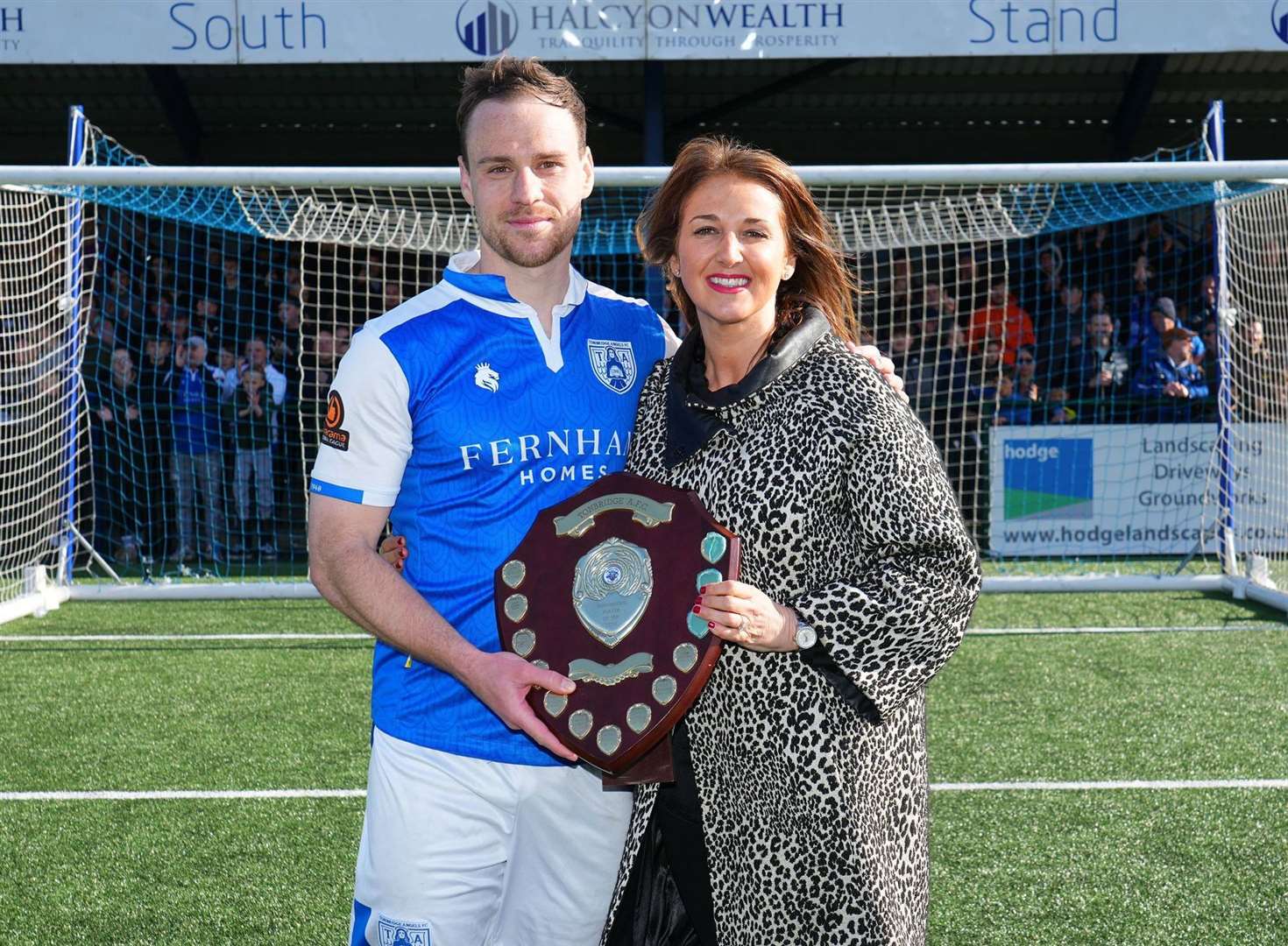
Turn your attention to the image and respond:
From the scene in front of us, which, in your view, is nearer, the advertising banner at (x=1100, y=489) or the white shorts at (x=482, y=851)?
the white shorts at (x=482, y=851)

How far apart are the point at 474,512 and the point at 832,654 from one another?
619mm

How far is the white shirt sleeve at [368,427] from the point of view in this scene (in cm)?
206

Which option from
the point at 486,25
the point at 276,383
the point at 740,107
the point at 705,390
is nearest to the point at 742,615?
the point at 705,390

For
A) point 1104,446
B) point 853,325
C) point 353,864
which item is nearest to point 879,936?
point 853,325

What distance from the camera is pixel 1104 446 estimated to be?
891 cm

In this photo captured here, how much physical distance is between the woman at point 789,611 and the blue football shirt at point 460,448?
138 millimetres

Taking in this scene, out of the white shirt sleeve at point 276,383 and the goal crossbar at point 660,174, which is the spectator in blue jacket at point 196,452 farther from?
the goal crossbar at point 660,174

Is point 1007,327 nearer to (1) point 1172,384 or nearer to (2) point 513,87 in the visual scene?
(1) point 1172,384

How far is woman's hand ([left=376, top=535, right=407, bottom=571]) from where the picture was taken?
7.16 feet

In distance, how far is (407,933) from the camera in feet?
6.76

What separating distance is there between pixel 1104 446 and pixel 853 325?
724 centimetres

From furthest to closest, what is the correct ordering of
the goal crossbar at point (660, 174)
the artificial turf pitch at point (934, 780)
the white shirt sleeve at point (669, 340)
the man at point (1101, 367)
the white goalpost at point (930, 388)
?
the man at point (1101, 367) → the white goalpost at point (930, 388) → the goal crossbar at point (660, 174) → the artificial turf pitch at point (934, 780) → the white shirt sleeve at point (669, 340)

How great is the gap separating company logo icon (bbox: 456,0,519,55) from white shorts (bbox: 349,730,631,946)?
845cm

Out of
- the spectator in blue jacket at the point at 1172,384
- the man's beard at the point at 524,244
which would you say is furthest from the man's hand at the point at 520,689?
the spectator in blue jacket at the point at 1172,384
